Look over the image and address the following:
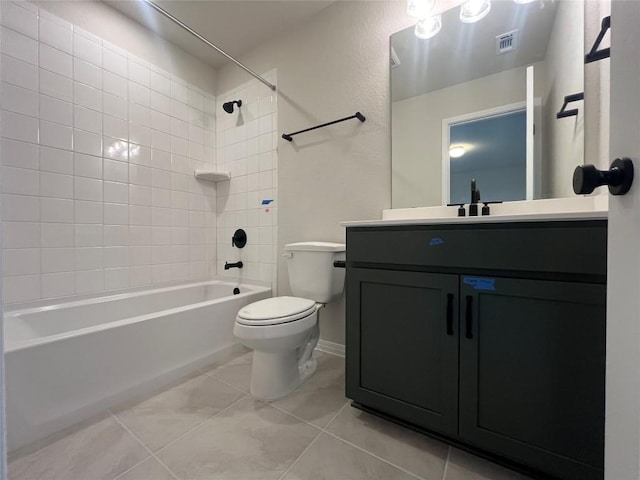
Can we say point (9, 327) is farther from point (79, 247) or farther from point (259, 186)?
point (259, 186)

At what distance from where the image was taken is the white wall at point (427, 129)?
1.37 m

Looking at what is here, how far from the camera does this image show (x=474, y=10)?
138 centimetres

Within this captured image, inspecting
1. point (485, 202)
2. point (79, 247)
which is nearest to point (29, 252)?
point (79, 247)

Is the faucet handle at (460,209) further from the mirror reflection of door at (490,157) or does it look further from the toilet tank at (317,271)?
the toilet tank at (317,271)

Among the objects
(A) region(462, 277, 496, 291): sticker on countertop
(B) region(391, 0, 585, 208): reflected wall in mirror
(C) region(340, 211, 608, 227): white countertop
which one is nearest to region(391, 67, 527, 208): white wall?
(B) region(391, 0, 585, 208): reflected wall in mirror

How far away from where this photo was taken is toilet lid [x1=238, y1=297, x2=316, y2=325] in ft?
4.04

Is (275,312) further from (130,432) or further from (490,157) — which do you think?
(490,157)

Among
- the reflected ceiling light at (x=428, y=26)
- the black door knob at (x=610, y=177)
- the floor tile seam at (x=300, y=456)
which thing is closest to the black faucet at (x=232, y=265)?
the floor tile seam at (x=300, y=456)

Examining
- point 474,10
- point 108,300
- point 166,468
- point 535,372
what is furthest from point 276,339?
point 474,10

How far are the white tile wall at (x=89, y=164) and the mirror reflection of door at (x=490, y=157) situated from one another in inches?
80.4

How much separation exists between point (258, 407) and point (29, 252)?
156 centimetres

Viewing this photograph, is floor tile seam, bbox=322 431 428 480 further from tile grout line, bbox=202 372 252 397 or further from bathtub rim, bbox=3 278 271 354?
bathtub rim, bbox=3 278 271 354

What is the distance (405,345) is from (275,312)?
61cm

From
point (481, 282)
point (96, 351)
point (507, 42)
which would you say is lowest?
point (96, 351)
